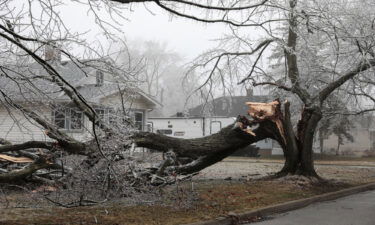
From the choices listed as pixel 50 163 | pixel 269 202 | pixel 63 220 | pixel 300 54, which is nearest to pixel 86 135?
pixel 50 163

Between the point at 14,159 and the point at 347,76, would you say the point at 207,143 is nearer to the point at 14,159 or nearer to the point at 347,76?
the point at 347,76

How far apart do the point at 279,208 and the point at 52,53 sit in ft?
17.9

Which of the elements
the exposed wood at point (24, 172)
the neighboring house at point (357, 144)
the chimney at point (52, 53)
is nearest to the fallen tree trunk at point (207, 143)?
the exposed wood at point (24, 172)

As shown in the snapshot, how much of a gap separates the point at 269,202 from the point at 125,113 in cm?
361

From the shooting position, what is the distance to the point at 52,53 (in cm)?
712

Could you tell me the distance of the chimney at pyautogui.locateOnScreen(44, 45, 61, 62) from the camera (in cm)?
672

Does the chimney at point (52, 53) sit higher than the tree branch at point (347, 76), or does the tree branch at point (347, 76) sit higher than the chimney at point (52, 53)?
the tree branch at point (347, 76)

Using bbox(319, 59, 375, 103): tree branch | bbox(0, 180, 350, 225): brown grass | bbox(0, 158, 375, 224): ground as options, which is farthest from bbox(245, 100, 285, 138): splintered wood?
bbox(0, 180, 350, 225): brown grass

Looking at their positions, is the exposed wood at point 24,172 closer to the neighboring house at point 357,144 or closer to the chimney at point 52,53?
the chimney at point 52,53

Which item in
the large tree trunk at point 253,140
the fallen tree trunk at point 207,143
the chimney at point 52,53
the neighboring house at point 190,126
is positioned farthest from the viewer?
the neighboring house at point 190,126

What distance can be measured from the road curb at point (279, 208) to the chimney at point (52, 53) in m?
3.44

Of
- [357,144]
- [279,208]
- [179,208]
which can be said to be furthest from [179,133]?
[179,208]

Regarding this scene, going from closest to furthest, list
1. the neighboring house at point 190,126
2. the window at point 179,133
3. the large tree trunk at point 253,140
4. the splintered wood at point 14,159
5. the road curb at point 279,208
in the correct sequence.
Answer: the road curb at point 279,208 → the splintered wood at point 14,159 → the large tree trunk at point 253,140 → the neighboring house at point 190,126 → the window at point 179,133

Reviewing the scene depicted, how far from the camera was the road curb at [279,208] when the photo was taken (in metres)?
8.05
